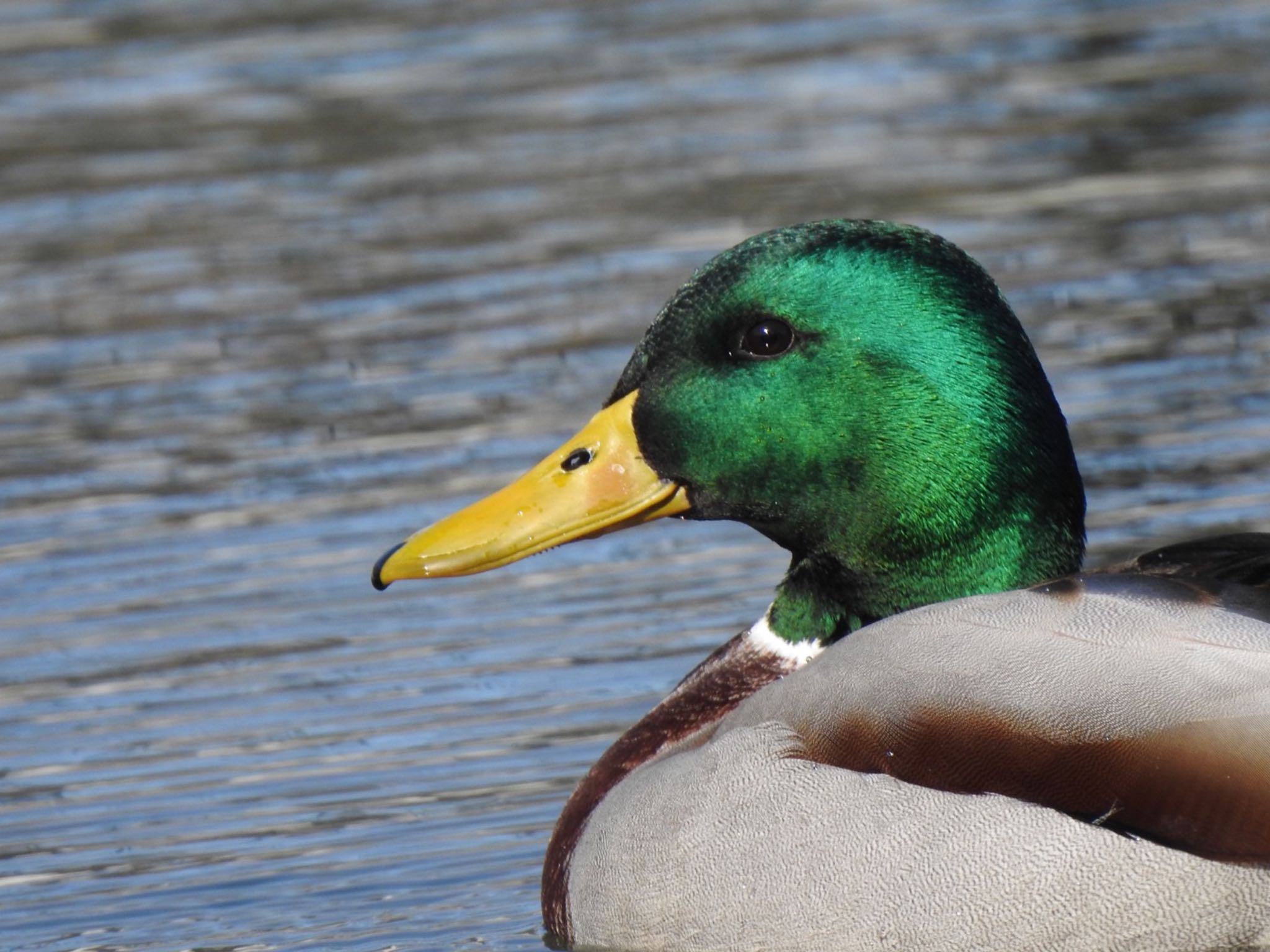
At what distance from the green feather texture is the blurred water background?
1.10 m

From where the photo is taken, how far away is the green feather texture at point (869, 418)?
5.98m

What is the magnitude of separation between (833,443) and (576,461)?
62 cm

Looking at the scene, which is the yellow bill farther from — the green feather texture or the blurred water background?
the blurred water background

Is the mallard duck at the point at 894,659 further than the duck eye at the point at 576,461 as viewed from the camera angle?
No

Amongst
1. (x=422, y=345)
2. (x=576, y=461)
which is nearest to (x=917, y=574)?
(x=576, y=461)

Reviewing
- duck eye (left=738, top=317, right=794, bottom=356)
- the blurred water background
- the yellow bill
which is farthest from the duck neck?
the blurred water background

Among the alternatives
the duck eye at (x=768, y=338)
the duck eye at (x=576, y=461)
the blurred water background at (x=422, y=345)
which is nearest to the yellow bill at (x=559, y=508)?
the duck eye at (x=576, y=461)

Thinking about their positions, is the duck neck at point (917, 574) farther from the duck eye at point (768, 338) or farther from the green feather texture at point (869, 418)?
the duck eye at point (768, 338)

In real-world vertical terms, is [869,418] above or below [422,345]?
above

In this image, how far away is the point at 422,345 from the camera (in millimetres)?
10781

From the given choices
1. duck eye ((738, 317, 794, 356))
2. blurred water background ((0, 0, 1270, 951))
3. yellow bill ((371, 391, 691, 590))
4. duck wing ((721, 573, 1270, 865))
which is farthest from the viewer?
blurred water background ((0, 0, 1270, 951))

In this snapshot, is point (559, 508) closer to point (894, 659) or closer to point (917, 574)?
point (917, 574)

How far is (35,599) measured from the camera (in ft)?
28.2

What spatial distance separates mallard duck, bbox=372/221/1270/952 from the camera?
5.09 meters
